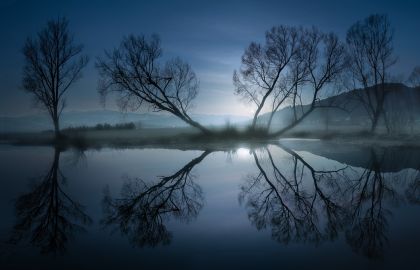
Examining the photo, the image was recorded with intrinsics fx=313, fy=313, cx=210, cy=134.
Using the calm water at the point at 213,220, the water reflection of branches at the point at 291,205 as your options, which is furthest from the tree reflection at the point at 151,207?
the water reflection of branches at the point at 291,205

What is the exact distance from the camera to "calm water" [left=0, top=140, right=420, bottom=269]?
13.0 feet

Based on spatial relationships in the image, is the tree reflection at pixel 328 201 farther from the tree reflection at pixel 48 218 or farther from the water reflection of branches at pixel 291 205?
the tree reflection at pixel 48 218

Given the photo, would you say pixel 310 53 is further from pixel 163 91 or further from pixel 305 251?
pixel 305 251

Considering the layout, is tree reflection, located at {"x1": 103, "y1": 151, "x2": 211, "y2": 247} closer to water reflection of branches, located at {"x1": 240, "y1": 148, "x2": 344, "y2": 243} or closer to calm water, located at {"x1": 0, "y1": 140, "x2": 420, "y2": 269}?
calm water, located at {"x1": 0, "y1": 140, "x2": 420, "y2": 269}

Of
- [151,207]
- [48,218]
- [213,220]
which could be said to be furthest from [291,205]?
[48,218]

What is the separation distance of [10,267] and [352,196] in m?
6.53

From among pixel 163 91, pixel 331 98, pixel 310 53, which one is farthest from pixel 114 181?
pixel 331 98

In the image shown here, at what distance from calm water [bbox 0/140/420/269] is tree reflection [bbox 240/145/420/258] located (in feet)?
0.08

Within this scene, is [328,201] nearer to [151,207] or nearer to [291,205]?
[291,205]

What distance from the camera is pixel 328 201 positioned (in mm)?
6668

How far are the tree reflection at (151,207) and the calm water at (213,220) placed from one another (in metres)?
0.02

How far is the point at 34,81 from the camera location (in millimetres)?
27453

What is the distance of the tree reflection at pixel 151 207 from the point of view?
4.96m

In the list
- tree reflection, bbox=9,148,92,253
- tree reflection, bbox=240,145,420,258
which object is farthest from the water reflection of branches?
tree reflection, bbox=9,148,92,253
